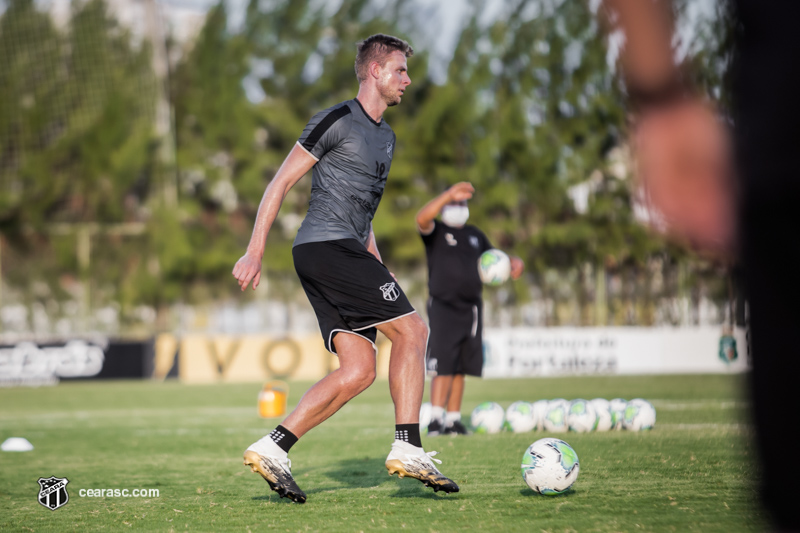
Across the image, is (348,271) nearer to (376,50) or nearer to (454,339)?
(376,50)

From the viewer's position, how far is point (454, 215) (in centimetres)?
884

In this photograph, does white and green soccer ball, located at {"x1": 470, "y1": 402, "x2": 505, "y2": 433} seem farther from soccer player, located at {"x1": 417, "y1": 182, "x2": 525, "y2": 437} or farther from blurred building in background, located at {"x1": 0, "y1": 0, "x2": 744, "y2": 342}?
blurred building in background, located at {"x1": 0, "y1": 0, "x2": 744, "y2": 342}

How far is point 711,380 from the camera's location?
17375 millimetres

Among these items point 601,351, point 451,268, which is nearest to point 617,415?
point 451,268

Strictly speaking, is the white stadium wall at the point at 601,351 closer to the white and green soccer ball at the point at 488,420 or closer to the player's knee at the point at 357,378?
the white and green soccer ball at the point at 488,420

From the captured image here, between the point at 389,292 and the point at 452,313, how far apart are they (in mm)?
3855

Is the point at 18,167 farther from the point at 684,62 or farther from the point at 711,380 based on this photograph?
the point at 684,62

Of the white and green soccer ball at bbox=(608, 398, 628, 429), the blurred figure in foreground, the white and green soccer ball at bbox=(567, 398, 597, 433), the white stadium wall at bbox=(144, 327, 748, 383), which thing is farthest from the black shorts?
the white stadium wall at bbox=(144, 327, 748, 383)

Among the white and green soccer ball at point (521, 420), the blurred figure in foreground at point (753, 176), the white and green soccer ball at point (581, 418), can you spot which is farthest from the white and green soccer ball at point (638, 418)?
the blurred figure in foreground at point (753, 176)

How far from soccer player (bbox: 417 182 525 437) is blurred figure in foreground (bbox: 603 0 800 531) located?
6.86m

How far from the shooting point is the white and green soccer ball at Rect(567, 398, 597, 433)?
27.6ft

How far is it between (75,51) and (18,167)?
166 inches

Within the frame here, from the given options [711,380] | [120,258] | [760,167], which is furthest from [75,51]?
[760,167]

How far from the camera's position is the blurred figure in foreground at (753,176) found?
1319 mm
